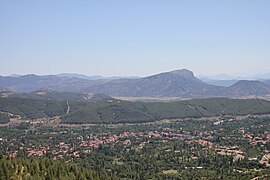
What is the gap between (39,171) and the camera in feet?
195

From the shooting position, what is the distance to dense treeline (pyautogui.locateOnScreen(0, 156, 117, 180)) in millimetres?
55062

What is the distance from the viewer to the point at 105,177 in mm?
65875

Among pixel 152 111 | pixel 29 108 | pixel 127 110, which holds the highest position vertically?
pixel 29 108

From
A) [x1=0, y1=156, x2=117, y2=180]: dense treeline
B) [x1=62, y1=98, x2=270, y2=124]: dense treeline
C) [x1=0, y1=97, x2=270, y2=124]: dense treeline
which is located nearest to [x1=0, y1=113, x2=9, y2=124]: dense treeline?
[x1=0, y1=97, x2=270, y2=124]: dense treeline

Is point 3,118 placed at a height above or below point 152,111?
below

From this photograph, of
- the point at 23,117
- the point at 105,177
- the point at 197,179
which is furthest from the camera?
the point at 23,117

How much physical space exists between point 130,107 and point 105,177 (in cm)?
12731

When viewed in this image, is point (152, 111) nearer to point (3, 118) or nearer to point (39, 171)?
point (3, 118)

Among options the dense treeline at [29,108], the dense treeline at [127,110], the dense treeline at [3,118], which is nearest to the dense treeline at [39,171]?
the dense treeline at [127,110]

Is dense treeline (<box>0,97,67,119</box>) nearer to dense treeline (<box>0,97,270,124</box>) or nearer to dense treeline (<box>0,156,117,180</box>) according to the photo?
dense treeline (<box>0,97,270,124</box>)

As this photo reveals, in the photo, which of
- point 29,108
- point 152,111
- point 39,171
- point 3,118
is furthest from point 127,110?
point 39,171

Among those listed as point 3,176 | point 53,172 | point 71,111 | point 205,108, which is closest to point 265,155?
point 53,172

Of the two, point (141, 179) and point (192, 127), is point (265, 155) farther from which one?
point (192, 127)

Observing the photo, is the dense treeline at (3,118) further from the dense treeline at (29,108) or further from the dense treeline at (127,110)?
the dense treeline at (127,110)
